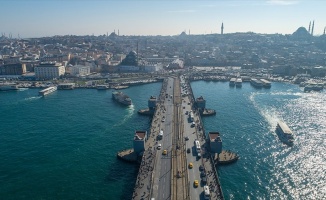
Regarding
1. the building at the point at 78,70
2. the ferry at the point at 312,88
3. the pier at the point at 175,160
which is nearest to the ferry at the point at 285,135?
the pier at the point at 175,160

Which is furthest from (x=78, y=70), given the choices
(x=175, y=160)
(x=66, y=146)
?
(x=175, y=160)

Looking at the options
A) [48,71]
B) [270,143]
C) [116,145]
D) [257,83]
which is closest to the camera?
[116,145]

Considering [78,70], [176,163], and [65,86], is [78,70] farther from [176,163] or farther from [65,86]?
[176,163]

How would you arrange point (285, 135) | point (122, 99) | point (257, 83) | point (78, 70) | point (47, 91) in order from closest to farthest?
point (285, 135) < point (122, 99) < point (47, 91) < point (257, 83) < point (78, 70)

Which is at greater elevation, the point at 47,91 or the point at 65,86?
the point at 65,86

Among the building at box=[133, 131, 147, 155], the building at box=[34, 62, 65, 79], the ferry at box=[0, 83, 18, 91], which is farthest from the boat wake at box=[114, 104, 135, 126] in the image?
the building at box=[34, 62, 65, 79]

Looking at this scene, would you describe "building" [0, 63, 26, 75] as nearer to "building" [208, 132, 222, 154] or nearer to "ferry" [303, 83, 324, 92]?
"building" [208, 132, 222, 154]

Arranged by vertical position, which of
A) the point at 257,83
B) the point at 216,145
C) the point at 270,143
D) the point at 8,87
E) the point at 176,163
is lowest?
the point at 270,143
